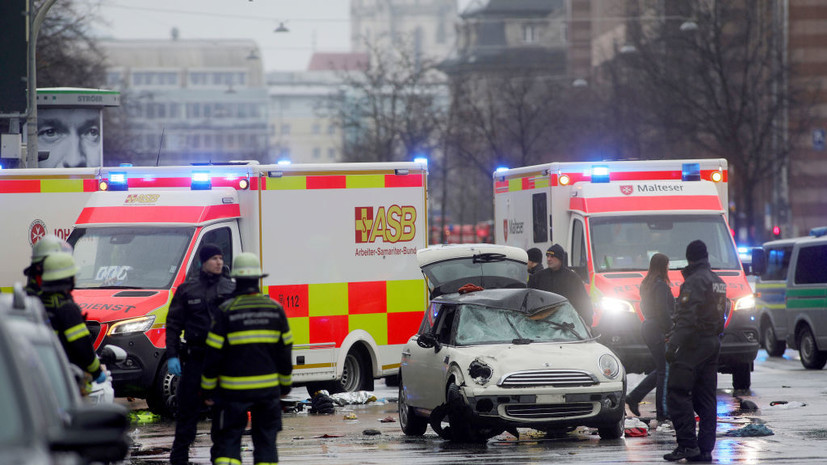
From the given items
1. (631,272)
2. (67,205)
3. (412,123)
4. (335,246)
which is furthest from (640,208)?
(412,123)

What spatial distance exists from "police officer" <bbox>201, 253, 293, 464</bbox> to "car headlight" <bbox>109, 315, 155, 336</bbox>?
5.86m

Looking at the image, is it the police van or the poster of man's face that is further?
the poster of man's face

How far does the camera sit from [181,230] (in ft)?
A: 51.8

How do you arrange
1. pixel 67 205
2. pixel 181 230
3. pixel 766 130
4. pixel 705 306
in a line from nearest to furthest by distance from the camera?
1. pixel 705 306
2. pixel 181 230
3. pixel 67 205
4. pixel 766 130

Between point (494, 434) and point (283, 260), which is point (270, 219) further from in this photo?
point (494, 434)

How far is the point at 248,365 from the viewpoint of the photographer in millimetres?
8953

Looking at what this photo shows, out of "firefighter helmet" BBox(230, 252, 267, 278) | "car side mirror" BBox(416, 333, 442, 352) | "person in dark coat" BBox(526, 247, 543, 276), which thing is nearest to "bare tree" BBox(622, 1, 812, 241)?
"person in dark coat" BBox(526, 247, 543, 276)

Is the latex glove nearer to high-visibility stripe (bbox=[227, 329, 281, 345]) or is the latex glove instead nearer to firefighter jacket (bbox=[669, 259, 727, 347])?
high-visibility stripe (bbox=[227, 329, 281, 345])

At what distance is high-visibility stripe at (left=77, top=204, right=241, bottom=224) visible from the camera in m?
15.8

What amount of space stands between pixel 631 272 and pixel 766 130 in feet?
86.4

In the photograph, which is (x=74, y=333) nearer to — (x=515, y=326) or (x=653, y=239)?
(x=515, y=326)

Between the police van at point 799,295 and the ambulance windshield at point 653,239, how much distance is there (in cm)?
293

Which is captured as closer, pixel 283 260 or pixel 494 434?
pixel 494 434

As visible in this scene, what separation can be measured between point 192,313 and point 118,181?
5.65 meters
